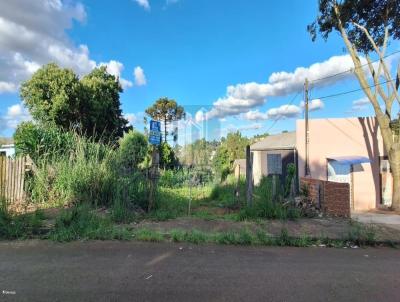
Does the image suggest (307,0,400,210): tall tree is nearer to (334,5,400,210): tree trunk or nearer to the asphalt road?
(334,5,400,210): tree trunk

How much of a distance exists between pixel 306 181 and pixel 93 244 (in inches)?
304

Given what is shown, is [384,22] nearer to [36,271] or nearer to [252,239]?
[252,239]

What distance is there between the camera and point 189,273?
182 inches

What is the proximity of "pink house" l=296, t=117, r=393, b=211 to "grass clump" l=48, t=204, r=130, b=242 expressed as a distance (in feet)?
42.3

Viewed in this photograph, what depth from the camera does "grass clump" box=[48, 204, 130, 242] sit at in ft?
21.5

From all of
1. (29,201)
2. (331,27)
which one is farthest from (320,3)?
(29,201)

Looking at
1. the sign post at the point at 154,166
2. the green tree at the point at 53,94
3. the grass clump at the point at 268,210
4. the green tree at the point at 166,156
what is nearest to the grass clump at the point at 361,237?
the grass clump at the point at 268,210

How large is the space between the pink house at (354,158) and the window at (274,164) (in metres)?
3.85

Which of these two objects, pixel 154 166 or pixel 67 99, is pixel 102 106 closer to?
pixel 67 99

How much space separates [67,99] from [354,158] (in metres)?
20.0

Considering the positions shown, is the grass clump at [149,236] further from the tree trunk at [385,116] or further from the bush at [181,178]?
the tree trunk at [385,116]

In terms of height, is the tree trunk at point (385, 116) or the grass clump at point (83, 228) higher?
the tree trunk at point (385, 116)

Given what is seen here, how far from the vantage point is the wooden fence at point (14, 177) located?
9.64m

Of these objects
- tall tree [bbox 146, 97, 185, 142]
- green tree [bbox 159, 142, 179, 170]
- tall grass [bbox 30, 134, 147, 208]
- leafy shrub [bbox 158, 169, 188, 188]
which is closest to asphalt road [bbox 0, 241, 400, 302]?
tall grass [bbox 30, 134, 147, 208]
